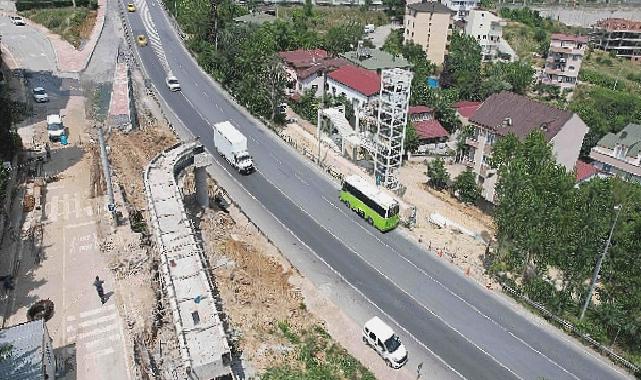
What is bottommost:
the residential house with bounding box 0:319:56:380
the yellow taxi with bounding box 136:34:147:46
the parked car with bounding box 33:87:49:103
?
the parked car with bounding box 33:87:49:103

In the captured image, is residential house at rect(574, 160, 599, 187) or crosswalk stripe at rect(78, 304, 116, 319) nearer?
crosswalk stripe at rect(78, 304, 116, 319)

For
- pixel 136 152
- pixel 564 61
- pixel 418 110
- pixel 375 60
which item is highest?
pixel 375 60

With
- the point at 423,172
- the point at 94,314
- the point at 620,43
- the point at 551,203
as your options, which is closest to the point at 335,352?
the point at 94,314

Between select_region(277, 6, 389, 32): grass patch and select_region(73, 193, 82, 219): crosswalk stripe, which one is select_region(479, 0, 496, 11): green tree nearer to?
select_region(277, 6, 389, 32): grass patch

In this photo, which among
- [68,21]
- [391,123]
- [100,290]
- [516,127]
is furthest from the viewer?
[68,21]

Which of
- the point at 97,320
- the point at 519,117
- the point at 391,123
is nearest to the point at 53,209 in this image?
the point at 97,320

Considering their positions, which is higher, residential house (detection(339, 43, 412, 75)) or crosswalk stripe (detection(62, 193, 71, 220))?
residential house (detection(339, 43, 412, 75))

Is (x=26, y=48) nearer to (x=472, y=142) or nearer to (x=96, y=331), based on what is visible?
(x=96, y=331)

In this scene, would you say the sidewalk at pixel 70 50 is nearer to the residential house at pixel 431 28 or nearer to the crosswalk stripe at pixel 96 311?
the crosswalk stripe at pixel 96 311

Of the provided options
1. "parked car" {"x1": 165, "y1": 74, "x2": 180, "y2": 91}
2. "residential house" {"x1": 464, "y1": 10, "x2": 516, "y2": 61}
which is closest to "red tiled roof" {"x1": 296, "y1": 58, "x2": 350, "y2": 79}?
"parked car" {"x1": 165, "y1": 74, "x2": 180, "y2": 91}

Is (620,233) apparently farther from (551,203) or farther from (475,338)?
(475,338)
